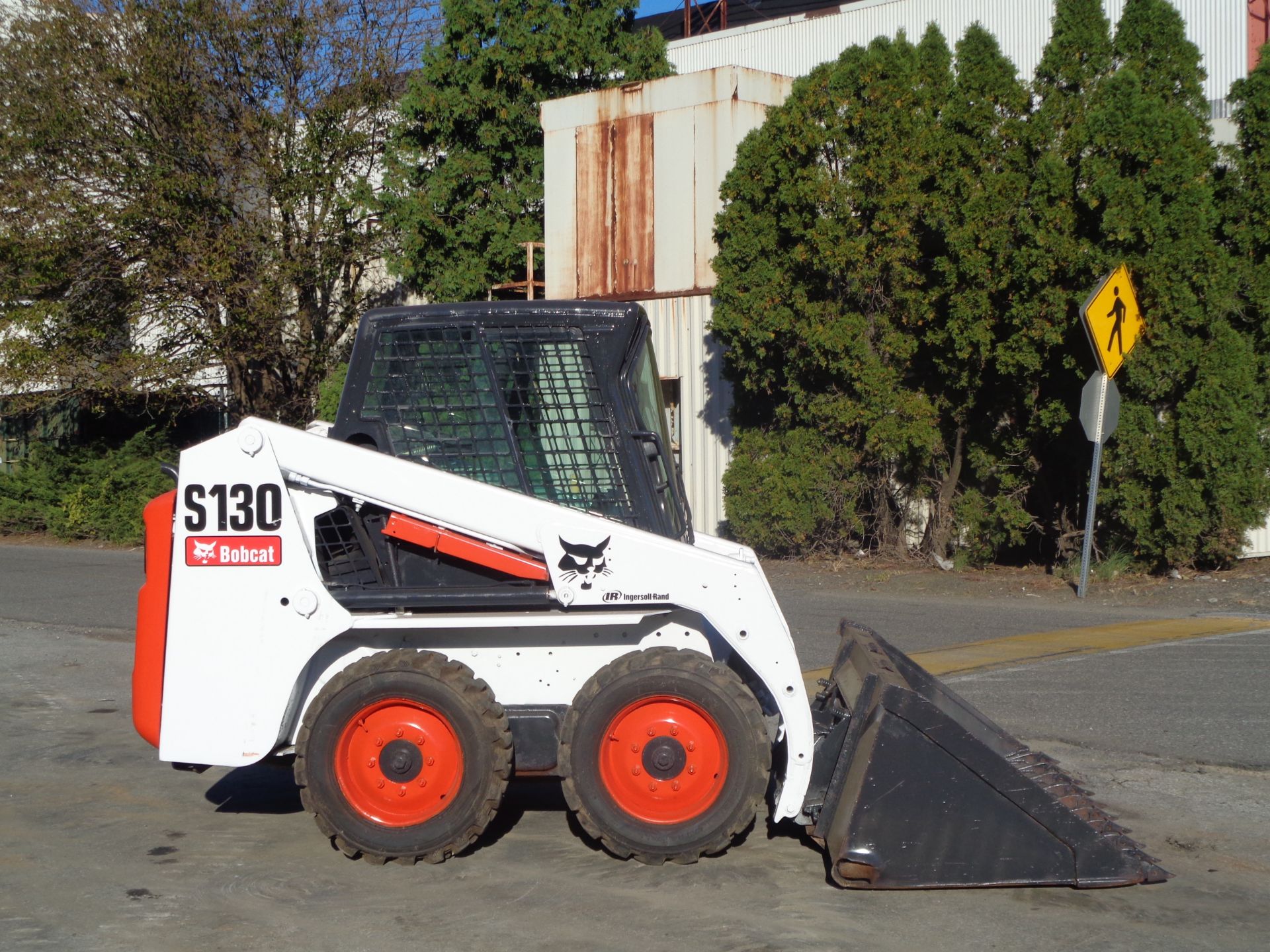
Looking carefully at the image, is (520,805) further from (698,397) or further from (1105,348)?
(698,397)

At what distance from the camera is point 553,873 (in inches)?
203

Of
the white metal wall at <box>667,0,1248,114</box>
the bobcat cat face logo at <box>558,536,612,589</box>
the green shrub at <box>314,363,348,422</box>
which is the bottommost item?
the bobcat cat face logo at <box>558,536,612,589</box>

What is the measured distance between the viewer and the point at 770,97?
19438mm

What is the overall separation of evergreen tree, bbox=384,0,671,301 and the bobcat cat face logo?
1757 cm

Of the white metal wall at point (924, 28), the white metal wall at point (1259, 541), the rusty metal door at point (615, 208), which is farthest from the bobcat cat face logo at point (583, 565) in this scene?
the white metal wall at point (924, 28)

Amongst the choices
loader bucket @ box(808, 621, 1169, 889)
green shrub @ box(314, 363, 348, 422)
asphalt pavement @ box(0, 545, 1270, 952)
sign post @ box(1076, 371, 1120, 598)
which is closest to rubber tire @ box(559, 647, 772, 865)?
asphalt pavement @ box(0, 545, 1270, 952)

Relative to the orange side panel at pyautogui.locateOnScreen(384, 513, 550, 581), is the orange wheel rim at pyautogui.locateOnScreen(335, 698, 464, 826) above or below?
below

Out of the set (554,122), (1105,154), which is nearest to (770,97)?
(554,122)

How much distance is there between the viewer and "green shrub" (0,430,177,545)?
23.9 m

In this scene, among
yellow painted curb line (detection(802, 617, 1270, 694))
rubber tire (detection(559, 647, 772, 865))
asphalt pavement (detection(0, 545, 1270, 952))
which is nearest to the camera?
asphalt pavement (detection(0, 545, 1270, 952))

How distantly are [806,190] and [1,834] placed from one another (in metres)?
11.8

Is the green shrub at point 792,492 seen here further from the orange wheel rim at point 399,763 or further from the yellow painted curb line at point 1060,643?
the orange wheel rim at point 399,763

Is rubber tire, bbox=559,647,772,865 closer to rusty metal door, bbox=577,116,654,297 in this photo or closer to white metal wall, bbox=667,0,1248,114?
rusty metal door, bbox=577,116,654,297

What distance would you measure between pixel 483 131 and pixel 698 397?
7.13 meters
